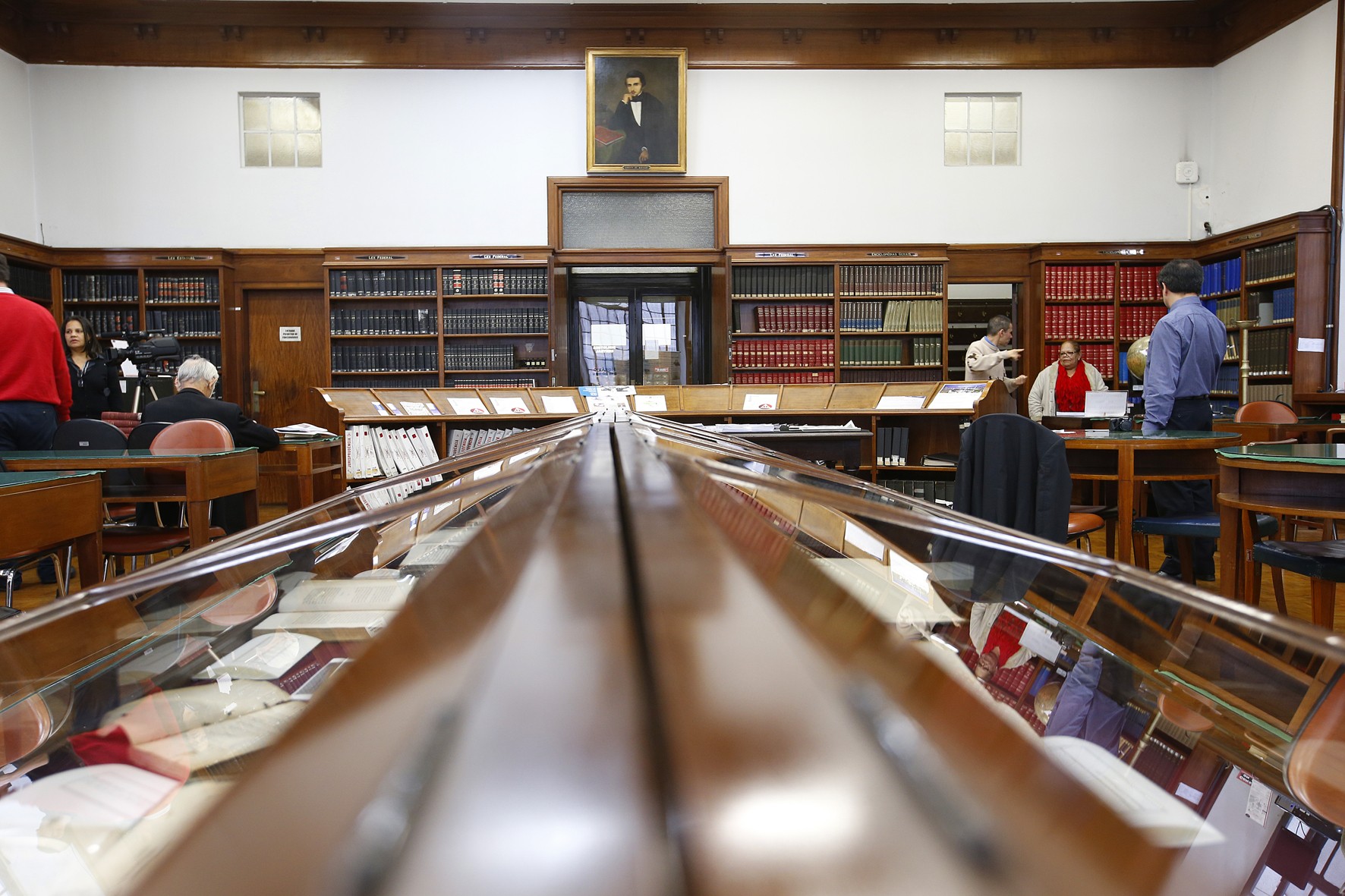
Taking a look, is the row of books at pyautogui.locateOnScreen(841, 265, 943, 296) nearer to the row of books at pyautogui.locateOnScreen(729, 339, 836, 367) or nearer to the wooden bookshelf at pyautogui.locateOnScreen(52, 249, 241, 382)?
the row of books at pyautogui.locateOnScreen(729, 339, 836, 367)

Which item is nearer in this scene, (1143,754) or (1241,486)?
(1143,754)

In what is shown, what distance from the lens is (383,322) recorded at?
7.05 metres

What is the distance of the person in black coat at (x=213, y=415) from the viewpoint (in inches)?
145

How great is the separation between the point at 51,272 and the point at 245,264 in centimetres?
164

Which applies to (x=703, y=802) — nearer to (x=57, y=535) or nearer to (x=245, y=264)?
(x=57, y=535)

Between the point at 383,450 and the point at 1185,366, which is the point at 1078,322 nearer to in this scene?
the point at 1185,366

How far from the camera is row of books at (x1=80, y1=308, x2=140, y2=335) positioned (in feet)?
23.0

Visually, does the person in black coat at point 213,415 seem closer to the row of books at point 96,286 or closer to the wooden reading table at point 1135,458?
the wooden reading table at point 1135,458

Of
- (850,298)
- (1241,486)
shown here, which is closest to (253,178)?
(850,298)

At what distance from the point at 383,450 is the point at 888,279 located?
4647 millimetres

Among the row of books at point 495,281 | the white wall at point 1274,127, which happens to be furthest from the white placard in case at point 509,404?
the white wall at point 1274,127

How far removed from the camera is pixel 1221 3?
704cm

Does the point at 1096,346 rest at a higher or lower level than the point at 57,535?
higher

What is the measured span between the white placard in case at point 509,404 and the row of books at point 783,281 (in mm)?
2551
